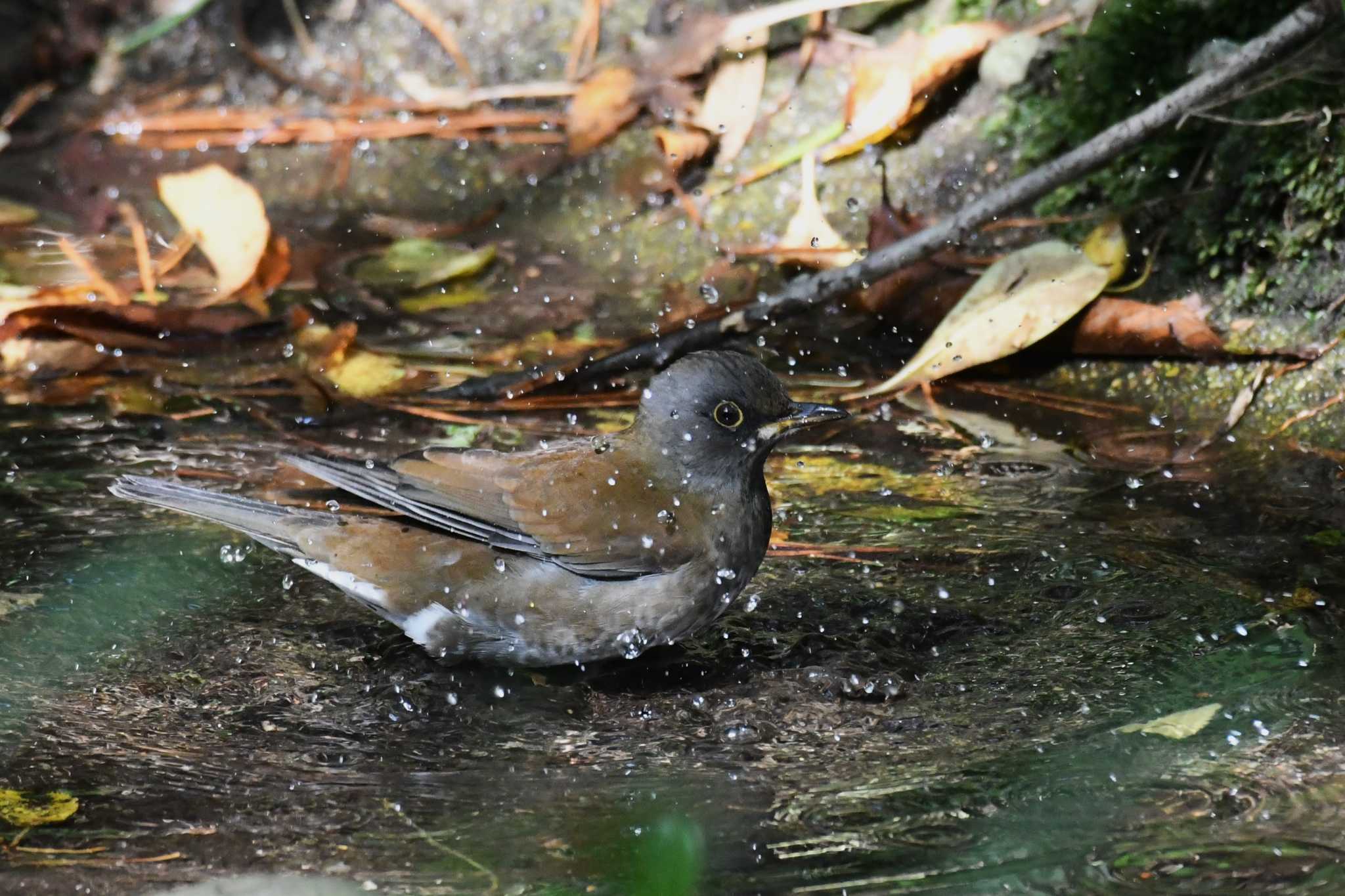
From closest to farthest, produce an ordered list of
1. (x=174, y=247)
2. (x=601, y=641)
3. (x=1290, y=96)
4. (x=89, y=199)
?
(x=601, y=641) < (x=1290, y=96) < (x=174, y=247) < (x=89, y=199)

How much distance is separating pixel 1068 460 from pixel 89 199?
5182 millimetres

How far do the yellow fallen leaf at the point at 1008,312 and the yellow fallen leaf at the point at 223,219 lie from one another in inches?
101

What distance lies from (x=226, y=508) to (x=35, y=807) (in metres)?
1.31

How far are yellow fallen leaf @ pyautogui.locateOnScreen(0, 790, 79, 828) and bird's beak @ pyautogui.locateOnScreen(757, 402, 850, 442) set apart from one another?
6.49 feet

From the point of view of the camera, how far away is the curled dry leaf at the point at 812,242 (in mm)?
6488

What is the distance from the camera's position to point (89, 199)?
7.96m

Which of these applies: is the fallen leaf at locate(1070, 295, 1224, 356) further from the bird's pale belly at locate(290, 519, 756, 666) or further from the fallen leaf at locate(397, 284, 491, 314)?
the fallen leaf at locate(397, 284, 491, 314)

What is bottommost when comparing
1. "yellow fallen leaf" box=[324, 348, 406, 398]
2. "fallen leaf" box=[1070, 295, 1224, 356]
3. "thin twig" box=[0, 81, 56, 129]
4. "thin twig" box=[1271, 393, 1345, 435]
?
"thin twig" box=[1271, 393, 1345, 435]

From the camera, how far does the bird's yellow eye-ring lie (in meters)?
4.35

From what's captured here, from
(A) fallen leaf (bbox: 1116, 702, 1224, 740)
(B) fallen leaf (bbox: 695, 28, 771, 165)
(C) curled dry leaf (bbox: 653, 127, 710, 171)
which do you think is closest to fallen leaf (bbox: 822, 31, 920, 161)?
(B) fallen leaf (bbox: 695, 28, 771, 165)

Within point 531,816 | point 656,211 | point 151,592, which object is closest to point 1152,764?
point 531,816

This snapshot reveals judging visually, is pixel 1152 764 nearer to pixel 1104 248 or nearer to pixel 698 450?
pixel 698 450

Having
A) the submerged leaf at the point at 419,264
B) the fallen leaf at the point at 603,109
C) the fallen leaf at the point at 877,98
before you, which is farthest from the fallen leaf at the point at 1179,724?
the fallen leaf at the point at 603,109

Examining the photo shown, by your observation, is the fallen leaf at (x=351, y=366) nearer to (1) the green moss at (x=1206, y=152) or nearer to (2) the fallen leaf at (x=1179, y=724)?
(1) the green moss at (x=1206, y=152)
